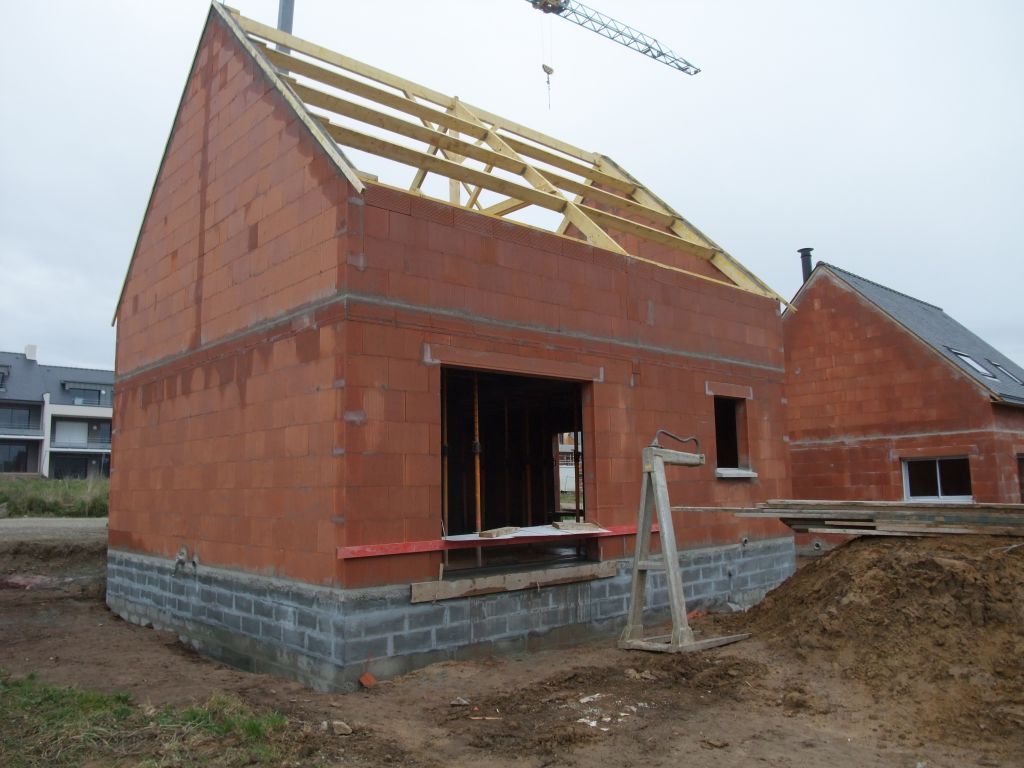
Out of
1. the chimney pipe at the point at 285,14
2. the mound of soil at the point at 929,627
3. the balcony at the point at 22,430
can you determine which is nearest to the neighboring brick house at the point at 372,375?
the mound of soil at the point at 929,627

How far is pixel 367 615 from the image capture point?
7.05 m

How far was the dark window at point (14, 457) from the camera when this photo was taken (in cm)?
4634

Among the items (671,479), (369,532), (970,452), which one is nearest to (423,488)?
(369,532)

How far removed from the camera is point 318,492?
7.33 m

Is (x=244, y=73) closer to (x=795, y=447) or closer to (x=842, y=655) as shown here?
(x=842, y=655)

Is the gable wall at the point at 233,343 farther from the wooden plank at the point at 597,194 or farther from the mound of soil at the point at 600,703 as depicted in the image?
the wooden plank at the point at 597,194

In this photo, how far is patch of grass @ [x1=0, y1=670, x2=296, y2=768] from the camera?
4.91 meters

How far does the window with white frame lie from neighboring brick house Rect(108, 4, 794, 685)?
21.9ft

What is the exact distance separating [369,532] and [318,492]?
639 millimetres

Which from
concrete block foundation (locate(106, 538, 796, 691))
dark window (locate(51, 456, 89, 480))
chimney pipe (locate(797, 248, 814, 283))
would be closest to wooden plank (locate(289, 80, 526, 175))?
concrete block foundation (locate(106, 538, 796, 691))

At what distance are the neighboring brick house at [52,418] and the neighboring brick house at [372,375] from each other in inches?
1584

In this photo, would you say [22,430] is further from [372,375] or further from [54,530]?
[372,375]

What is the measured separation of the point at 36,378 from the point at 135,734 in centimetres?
4956

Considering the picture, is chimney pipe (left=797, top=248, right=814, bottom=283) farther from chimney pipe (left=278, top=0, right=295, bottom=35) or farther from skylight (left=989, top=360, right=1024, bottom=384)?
chimney pipe (left=278, top=0, right=295, bottom=35)
